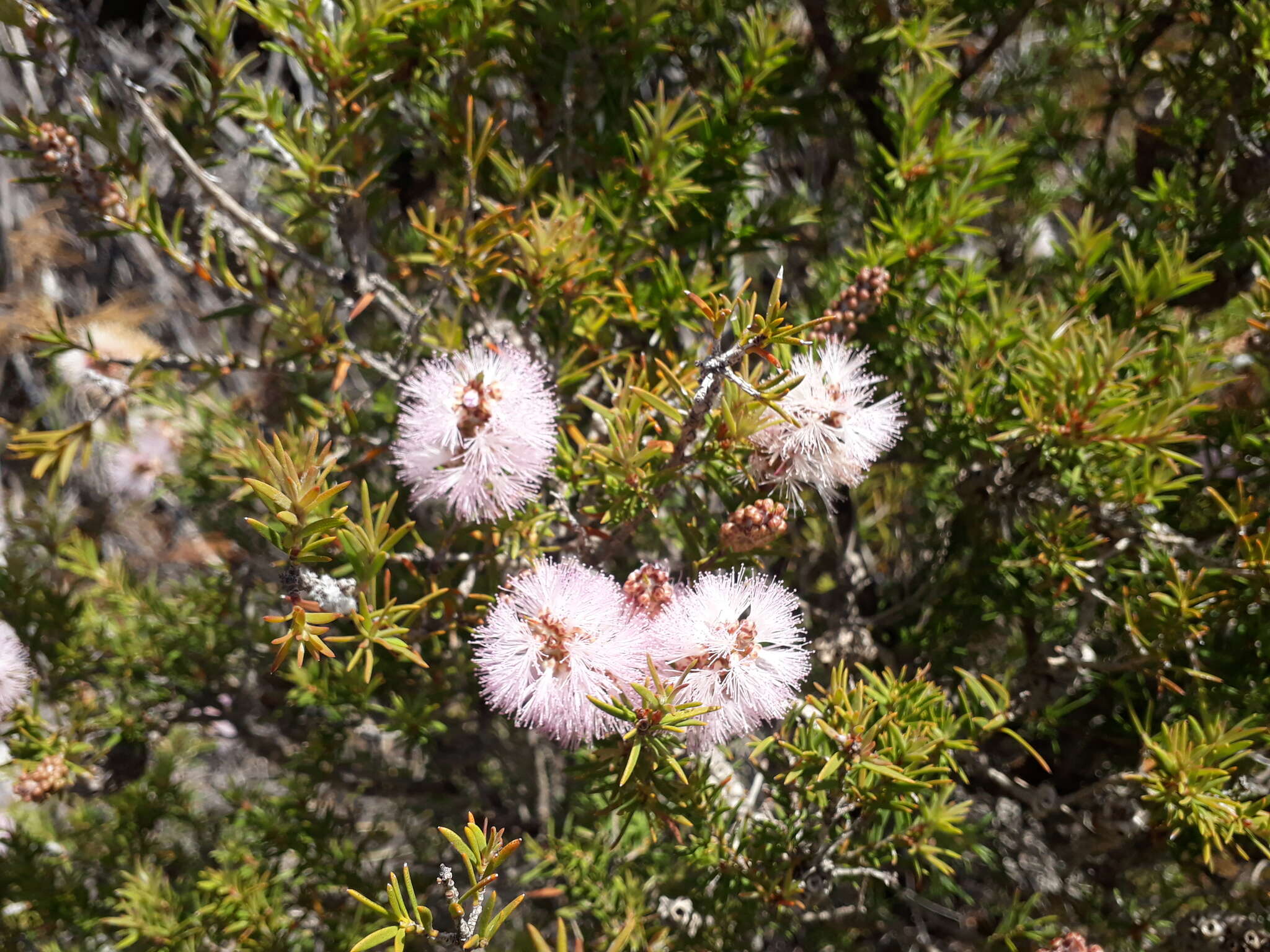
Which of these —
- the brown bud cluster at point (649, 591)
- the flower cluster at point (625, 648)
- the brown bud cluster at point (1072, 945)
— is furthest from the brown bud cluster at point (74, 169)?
the brown bud cluster at point (1072, 945)

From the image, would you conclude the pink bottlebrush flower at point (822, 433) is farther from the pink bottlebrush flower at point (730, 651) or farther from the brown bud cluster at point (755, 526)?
the pink bottlebrush flower at point (730, 651)

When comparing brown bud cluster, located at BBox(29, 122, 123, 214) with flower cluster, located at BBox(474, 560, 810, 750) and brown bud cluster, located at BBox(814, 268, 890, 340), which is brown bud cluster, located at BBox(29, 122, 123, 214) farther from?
brown bud cluster, located at BBox(814, 268, 890, 340)

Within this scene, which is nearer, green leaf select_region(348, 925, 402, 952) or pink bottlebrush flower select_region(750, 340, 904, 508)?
green leaf select_region(348, 925, 402, 952)

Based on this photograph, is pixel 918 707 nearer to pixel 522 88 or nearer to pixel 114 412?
pixel 522 88

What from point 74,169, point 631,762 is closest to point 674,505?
point 631,762

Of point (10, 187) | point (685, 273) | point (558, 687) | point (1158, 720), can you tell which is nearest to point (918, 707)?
point (558, 687)

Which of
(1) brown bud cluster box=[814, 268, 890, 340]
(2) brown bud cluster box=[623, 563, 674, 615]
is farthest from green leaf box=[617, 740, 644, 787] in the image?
(1) brown bud cluster box=[814, 268, 890, 340]
